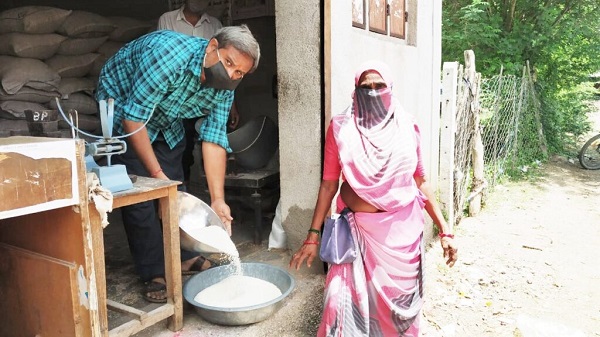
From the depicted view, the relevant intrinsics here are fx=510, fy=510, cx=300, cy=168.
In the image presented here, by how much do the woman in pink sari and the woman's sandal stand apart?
0.82 meters

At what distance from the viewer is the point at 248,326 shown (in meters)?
2.76

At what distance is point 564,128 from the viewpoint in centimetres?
1148

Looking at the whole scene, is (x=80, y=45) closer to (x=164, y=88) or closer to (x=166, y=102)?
(x=166, y=102)

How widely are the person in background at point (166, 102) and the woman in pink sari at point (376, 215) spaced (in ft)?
2.12

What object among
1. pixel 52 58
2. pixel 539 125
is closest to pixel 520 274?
pixel 52 58

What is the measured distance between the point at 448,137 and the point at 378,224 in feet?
8.86

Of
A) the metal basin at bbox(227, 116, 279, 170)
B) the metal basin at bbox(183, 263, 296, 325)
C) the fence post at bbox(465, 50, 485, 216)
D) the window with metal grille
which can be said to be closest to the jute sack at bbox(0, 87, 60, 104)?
the metal basin at bbox(227, 116, 279, 170)

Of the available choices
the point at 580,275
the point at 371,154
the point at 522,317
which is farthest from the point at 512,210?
the point at 371,154

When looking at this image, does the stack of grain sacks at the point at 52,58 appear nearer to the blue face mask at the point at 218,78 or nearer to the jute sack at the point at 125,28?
the jute sack at the point at 125,28

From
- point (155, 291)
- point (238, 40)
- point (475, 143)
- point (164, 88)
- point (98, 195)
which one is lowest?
point (155, 291)

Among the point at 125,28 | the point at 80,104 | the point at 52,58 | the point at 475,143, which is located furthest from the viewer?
the point at 475,143

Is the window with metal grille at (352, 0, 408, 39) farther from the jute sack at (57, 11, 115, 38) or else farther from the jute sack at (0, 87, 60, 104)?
the jute sack at (0, 87, 60, 104)

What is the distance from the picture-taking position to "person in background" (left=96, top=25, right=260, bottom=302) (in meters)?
2.66

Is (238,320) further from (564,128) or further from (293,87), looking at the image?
(564,128)
